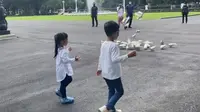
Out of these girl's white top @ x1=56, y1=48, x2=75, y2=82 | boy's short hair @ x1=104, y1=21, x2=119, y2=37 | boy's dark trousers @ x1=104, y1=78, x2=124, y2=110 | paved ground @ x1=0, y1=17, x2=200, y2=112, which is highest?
boy's short hair @ x1=104, y1=21, x2=119, y2=37

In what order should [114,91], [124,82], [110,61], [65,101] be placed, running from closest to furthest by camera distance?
[110,61]
[114,91]
[65,101]
[124,82]

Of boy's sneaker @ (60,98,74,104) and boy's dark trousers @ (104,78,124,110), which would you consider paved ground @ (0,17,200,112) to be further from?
boy's dark trousers @ (104,78,124,110)

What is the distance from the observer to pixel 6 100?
6309 mm

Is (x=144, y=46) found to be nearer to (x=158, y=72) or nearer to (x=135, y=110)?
(x=158, y=72)

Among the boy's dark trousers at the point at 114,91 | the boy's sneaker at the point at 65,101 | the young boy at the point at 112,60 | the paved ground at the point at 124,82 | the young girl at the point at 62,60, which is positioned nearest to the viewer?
the young boy at the point at 112,60

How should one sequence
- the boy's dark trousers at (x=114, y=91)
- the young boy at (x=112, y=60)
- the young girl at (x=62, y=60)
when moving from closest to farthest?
the young boy at (x=112, y=60) < the boy's dark trousers at (x=114, y=91) < the young girl at (x=62, y=60)

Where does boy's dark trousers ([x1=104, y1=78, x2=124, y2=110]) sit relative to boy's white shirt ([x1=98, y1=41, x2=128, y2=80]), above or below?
below

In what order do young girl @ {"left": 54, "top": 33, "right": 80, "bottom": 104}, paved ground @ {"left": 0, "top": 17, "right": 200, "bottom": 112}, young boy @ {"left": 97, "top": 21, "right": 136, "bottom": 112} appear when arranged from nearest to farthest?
young boy @ {"left": 97, "top": 21, "right": 136, "bottom": 112} < young girl @ {"left": 54, "top": 33, "right": 80, "bottom": 104} < paved ground @ {"left": 0, "top": 17, "right": 200, "bottom": 112}

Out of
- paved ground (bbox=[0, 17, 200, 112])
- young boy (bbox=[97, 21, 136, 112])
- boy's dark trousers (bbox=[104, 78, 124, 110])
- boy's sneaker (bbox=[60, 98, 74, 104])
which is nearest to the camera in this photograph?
young boy (bbox=[97, 21, 136, 112])

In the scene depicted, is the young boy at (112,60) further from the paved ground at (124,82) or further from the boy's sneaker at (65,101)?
the boy's sneaker at (65,101)

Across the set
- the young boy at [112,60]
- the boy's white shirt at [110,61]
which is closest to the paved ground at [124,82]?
the young boy at [112,60]

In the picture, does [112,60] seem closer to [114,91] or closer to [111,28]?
[111,28]

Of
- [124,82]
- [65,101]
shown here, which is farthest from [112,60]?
[124,82]

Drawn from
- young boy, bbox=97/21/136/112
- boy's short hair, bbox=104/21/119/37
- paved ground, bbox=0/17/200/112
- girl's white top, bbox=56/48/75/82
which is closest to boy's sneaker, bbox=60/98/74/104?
paved ground, bbox=0/17/200/112
